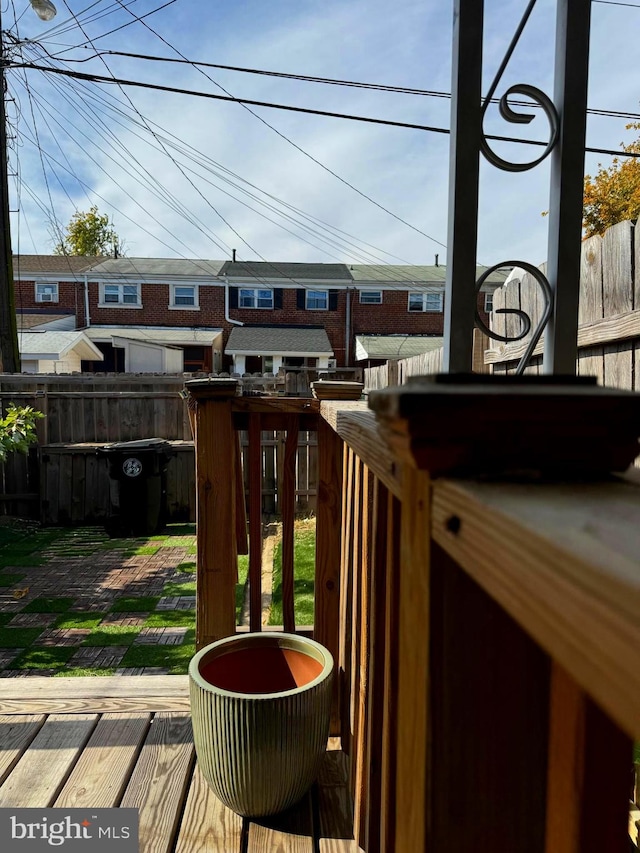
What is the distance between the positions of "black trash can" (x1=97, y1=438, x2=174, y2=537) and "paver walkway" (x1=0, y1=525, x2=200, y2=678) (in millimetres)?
270

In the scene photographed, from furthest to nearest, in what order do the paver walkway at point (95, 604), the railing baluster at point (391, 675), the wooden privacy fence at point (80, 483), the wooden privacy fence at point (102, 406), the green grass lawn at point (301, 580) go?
the wooden privacy fence at point (102, 406) < the wooden privacy fence at point (80, 483) < the green grass lawn at point (301, 580) < the paver walkway at point (95, 604) < the railing baluster at point (391, 675)

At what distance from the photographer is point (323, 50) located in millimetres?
6992

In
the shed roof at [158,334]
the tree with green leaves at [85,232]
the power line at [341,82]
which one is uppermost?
the tree with green leaves at [85,232]

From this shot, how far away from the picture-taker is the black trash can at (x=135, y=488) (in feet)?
23.4

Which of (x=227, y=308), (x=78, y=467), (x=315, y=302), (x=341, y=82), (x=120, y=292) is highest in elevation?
(x=341, y=82)

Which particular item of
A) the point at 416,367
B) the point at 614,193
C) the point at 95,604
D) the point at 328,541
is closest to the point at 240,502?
the point at 328,541

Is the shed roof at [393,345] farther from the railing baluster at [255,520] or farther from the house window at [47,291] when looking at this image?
the railing baluster at [255,520]

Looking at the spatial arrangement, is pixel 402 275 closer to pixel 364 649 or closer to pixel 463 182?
pixel 463 182

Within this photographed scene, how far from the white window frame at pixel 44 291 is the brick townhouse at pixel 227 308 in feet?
0.11

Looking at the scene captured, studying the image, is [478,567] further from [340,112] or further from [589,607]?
[340,112]


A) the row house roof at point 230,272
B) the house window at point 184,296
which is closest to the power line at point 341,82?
the row house roof at point 230,272

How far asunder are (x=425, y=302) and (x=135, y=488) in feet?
47.0

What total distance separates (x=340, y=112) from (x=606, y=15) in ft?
11.2

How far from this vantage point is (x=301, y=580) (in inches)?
199
